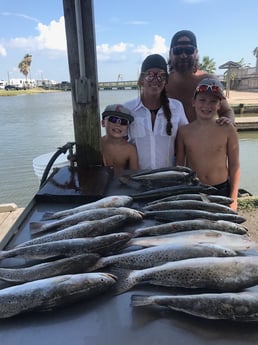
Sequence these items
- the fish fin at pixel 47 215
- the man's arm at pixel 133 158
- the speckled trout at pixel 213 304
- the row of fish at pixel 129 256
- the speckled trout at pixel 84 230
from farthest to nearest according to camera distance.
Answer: the man's arm at pixel 133 158 → the fish fin at pixel 47 215 → the speckled trout at pixel 84 230 → the row of fish at pixel 129 256 → the speckled trout at pixel 213 304

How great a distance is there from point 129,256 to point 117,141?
2.24 m

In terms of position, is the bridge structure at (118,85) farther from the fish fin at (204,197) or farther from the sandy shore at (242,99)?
the fish fin at (204,197)

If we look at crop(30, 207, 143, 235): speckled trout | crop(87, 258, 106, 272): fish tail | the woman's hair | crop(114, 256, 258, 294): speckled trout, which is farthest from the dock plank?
crop(114, 256, 258, 294): speckled trout

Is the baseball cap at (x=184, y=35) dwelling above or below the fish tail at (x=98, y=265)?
above

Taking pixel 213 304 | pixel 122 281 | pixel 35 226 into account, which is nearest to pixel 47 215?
pixel 35 226

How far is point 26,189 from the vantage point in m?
12.7

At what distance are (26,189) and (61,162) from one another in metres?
7.51

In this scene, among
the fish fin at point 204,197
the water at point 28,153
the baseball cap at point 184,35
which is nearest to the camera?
the fish fin at point 204,197

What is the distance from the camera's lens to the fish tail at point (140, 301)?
136cm

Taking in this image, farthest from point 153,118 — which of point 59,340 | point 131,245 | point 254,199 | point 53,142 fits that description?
point 53,142

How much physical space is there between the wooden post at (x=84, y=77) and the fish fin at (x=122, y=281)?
2.33 meters

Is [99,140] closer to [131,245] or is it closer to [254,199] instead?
[131,245]

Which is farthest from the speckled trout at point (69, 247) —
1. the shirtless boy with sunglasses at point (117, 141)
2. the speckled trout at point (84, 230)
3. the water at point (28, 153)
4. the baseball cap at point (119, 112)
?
the water at point (28, 153)

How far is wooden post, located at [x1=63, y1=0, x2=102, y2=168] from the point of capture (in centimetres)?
338
